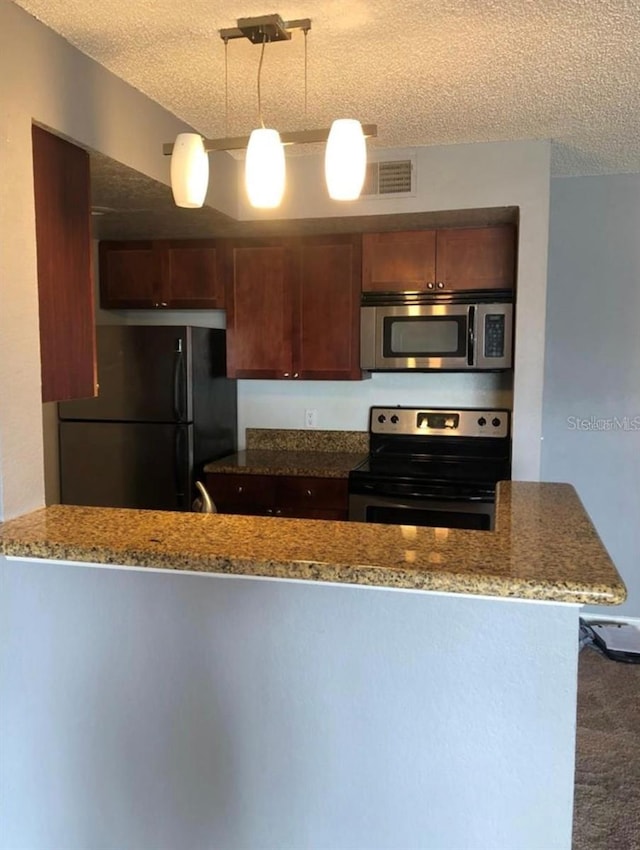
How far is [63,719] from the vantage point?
1576 millimetres

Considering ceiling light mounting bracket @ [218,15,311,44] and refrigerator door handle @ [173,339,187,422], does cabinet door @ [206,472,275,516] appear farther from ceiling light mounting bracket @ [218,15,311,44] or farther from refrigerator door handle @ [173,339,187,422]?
ceiling light mounting bracket @ [218,15,311,44]

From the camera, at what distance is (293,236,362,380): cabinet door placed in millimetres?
3381

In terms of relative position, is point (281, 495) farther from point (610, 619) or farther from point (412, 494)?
point (610, 619)

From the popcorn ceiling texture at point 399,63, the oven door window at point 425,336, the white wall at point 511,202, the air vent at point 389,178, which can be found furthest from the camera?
the oven door window at point 425,336

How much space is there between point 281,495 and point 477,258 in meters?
1.49

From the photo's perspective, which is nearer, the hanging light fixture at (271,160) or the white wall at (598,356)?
the hanging light fixture at (271,160)

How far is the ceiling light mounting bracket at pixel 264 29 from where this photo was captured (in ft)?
5.96

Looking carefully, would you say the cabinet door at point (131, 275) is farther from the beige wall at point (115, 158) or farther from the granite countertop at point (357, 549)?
the granite countertop at point (357, 549)

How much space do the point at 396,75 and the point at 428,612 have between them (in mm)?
1728

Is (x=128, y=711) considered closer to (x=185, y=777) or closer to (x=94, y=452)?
(x=185, y=777)

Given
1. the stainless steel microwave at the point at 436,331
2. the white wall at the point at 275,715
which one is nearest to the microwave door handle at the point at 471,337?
the stainless steel microwave at the point at 436,331

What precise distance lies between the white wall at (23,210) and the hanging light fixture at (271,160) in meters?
0.39

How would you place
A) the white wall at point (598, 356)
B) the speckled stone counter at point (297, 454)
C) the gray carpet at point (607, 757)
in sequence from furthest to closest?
the white wall at point (598, 356), the speckled stone counter at point (297, 454), the gray carpet at point (607, 757)

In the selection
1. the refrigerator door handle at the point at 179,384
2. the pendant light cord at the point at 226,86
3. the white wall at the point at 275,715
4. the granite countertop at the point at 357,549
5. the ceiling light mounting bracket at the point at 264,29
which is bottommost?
the white wall at the point at 275,715
